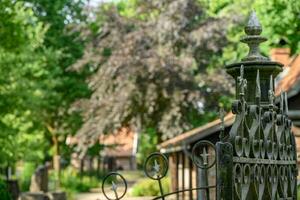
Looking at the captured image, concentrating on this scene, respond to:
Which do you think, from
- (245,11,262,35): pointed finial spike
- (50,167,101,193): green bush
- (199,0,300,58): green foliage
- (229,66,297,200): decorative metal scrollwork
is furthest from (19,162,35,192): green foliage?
(229,66,297,200): decorative metal scrollwork

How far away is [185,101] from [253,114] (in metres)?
25.8

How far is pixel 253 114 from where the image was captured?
514cm

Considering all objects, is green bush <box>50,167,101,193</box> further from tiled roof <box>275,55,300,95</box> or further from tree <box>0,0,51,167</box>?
tiled roof <box>275,55,300,95</box>

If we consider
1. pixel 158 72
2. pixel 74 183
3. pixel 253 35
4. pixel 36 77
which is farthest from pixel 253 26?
pixel 74 183

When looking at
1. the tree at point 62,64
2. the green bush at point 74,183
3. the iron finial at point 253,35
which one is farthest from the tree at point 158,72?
the iron finial at point 253,35

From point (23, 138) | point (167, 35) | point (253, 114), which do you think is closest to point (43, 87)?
point (23, 138)

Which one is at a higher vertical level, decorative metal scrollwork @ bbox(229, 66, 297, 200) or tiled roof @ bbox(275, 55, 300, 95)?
tiled roof @ bbox(275, 55, 300, 95)

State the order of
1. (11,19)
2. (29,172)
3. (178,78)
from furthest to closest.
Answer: (29,172) < (178,78) < (11,19)

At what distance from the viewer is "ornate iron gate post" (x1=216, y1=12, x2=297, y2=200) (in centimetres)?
468

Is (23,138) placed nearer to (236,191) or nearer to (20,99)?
(20,99)

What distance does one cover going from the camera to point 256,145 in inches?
200

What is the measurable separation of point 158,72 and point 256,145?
25.1m

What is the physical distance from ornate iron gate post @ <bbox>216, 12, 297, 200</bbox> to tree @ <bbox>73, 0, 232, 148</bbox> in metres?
23.6

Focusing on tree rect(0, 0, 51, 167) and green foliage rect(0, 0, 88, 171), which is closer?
tree rect(0, 0, 51, 167)
